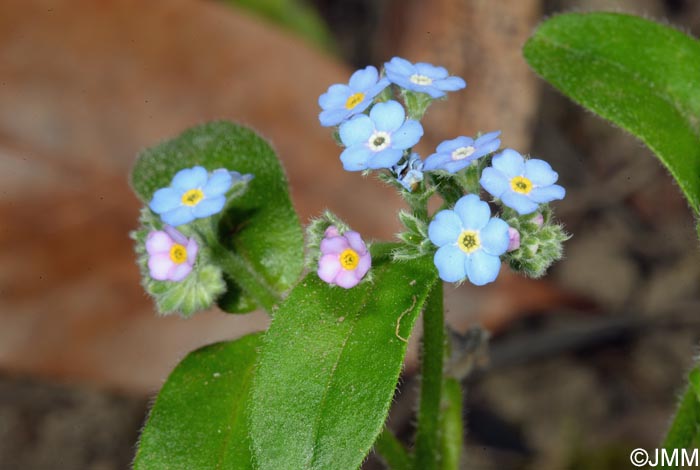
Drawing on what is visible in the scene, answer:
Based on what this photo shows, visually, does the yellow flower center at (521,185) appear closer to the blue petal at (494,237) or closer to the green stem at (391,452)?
the blue petal at (494,237)

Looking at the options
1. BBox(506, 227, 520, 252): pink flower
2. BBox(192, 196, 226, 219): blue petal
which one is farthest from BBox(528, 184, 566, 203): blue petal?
BBox(192, 196, 226, 219): blue petal

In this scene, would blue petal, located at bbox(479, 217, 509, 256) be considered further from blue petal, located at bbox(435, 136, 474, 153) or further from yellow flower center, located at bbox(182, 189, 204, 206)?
yellow flower center, located at bbox(182, 189, 204, 206)

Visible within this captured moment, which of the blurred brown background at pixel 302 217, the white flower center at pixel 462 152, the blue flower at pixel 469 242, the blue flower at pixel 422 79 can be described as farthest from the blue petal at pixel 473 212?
the blurred brown background at pixel 302 217

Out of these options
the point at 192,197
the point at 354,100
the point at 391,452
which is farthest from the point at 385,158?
the point at 391,452

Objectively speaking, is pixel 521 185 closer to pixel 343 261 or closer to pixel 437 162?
pixel 437 162

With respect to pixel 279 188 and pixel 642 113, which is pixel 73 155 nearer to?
pixel 279 188

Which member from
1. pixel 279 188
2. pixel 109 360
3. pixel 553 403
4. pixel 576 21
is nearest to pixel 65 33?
pixel 109 360
